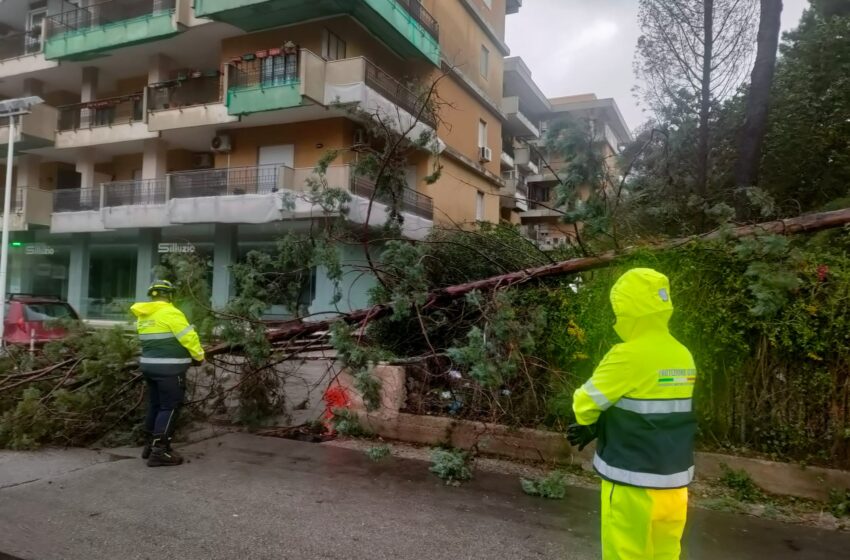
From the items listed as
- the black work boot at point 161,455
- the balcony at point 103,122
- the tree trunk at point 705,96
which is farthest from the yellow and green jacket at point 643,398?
the balcony at point 103,122

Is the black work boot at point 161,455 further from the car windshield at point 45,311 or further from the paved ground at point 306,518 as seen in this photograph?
the car windshield at point 45,311

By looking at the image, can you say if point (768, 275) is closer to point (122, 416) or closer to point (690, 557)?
point (690, 557)

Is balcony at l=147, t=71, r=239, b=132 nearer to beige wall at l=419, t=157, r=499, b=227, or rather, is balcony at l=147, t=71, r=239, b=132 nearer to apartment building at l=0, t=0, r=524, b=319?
apartment building at l=0, t=0, r=524, b=319

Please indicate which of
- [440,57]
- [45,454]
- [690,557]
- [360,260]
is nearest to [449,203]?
[440,57]

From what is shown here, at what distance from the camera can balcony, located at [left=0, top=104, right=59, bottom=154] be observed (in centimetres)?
2208

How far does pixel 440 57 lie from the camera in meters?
22.5

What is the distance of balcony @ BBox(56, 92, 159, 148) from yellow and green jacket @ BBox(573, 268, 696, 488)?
71.3 ft

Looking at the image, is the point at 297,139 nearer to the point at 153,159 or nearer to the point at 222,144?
the point at 222,144

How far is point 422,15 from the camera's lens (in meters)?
21.6

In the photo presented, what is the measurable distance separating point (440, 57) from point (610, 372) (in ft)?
71.7

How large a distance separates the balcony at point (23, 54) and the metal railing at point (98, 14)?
3.81 ft

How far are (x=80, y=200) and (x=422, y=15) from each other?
49.7 feet

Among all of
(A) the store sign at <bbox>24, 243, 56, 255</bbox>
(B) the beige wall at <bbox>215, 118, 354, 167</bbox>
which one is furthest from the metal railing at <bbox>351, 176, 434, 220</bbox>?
(A) the store sign at <bbox>24, 243, 56, 255</bbox>

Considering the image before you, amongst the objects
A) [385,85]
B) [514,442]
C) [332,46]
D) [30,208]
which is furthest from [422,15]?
[514,442]
